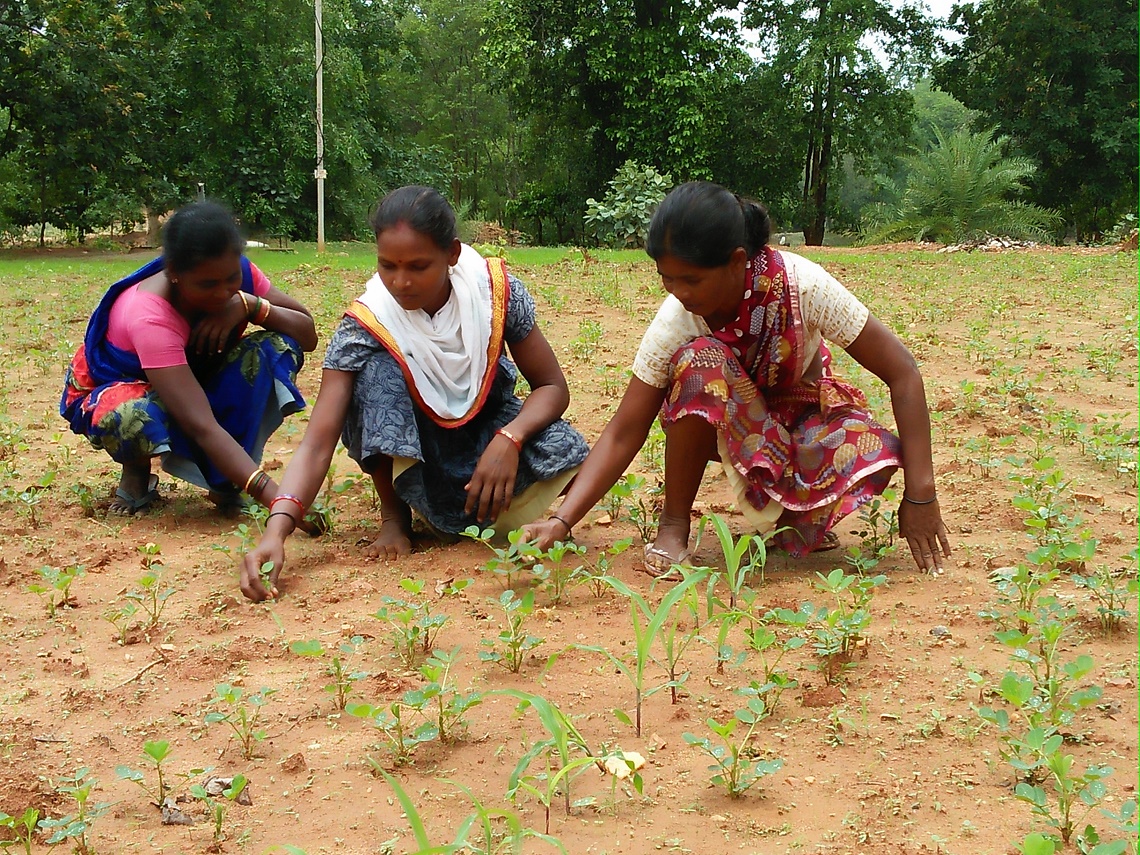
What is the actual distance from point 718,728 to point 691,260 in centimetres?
139

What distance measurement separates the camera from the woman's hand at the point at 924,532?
306 cm

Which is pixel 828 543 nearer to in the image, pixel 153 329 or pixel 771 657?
pixel 771 657

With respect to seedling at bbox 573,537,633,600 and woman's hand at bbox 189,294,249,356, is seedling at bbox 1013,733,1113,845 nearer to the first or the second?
seedling at bbox 573,537,633,600

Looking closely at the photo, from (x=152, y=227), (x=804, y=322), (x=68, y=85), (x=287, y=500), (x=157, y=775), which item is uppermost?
(x=68, y=85)

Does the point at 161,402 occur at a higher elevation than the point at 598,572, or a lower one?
higher

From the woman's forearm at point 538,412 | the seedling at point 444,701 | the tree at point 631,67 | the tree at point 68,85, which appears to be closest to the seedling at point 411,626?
the seedling at point 444,701

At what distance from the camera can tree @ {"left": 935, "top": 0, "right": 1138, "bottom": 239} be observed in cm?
2223

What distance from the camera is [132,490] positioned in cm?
401

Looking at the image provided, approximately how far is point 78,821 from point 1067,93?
24951 mm

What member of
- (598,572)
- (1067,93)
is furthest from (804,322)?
(1067,93)

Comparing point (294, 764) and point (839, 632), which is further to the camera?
point (839, 632)

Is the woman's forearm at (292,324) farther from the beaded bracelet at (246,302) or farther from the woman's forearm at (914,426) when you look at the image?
the woman's forearm at (914,426)

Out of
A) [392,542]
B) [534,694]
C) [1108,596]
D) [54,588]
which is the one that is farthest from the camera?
[392,542]

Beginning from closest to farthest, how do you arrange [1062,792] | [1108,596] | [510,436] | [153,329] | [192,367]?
[1062,792]
[1108,596]
[510,436]
[153,329]
[192,367]
